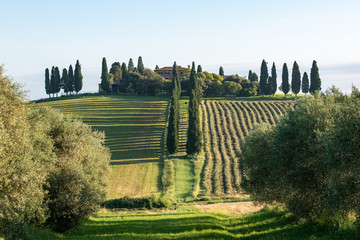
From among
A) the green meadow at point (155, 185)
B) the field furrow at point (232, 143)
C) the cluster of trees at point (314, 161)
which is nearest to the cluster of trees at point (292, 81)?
the green meadow at point (155, 185)

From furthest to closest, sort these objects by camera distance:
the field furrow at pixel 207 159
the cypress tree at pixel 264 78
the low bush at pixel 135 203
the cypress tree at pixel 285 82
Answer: the cypress tree at pixel 264 78, the cypress tree at pixel 285 82, the field furrow at pixel 207 159, the low bush at pixel 135 203

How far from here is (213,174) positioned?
173ft

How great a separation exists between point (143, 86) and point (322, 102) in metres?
90.3

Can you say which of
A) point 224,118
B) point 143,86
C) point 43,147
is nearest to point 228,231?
point 43,147

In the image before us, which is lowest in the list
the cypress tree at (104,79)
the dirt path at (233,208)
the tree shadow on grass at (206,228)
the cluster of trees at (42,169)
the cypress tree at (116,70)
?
the dirt path at (233,208)

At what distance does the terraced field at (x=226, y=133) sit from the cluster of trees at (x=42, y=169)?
655 inches

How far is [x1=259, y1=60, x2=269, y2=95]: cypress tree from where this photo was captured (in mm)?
103250

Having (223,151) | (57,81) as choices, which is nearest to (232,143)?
(223,151)

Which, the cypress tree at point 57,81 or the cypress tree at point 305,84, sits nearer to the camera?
the cypress tree at point 305,84

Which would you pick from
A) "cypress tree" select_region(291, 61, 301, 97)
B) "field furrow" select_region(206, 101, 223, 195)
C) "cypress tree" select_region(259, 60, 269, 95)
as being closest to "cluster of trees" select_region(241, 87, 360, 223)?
"field furrow" select_region(206, 101, 223, 195)

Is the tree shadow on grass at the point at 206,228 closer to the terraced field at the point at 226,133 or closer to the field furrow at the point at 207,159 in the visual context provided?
the terraced field at the point at 226,133

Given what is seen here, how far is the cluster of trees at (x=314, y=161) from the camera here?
16.9 m

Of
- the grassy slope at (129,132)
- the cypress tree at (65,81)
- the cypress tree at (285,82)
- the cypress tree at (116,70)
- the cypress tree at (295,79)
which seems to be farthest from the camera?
the cypress tree at (116,70)

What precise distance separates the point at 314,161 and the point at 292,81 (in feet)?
281
